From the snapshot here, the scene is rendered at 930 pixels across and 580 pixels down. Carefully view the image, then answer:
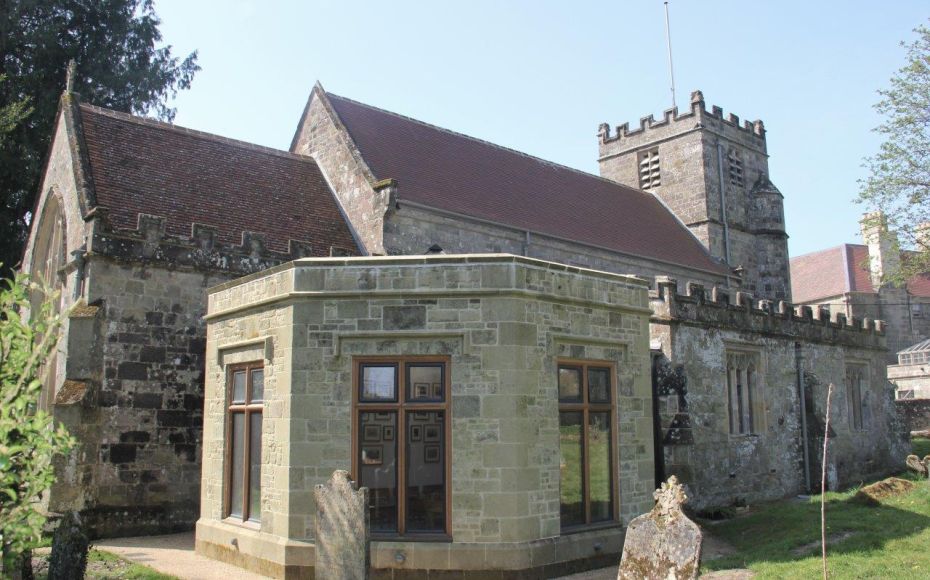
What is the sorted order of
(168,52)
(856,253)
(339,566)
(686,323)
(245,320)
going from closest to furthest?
(339,566) → (245,320) → (686,323) → (168,52) → (856,253)

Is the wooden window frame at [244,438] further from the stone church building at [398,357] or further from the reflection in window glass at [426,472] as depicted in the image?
the reflection in window glass at [426,472]

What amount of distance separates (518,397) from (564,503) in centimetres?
191

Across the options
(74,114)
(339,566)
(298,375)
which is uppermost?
(74,114)

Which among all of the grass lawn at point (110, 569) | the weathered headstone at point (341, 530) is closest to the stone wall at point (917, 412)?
the weathered headstone at point (341, 530)


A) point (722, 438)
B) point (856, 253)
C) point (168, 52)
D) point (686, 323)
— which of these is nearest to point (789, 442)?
point (722, 438)

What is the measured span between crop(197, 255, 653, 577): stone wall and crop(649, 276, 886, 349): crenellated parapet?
6818mm

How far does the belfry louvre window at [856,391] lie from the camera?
25.4m

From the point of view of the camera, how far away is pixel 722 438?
19.0m

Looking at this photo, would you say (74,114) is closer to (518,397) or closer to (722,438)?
(518,397)

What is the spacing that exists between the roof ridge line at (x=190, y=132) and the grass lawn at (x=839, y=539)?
600 inches

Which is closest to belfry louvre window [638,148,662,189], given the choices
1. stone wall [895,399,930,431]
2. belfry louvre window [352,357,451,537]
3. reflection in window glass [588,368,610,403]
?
stone wall [895,399,930,431]

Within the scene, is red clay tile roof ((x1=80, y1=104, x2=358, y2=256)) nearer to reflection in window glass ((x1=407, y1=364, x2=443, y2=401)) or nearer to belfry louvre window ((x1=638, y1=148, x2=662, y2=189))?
reflection in window glass ((x1=407, y1=364, x2=443, y2=401))

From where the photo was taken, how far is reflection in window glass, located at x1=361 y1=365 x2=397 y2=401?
11.1 metres

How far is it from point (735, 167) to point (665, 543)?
31.8 meters
